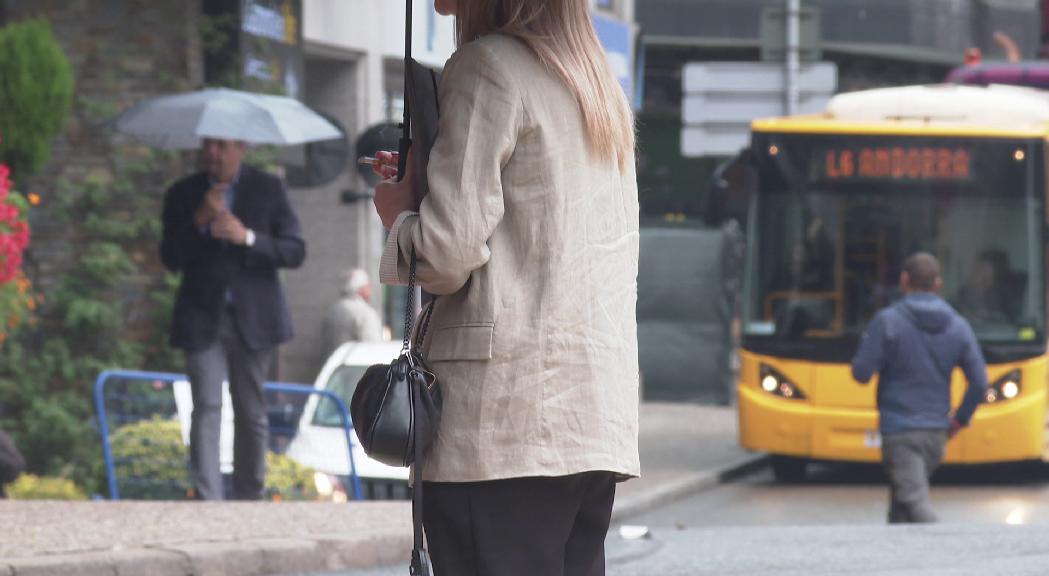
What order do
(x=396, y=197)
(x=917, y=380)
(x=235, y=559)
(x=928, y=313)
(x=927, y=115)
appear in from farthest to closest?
(x=927, y=115), (x=928, y=313), (x=917, y=380), (x=235, y=559), (x=396, y=197)

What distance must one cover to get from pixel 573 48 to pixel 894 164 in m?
11.6

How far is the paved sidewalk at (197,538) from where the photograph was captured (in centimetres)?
697

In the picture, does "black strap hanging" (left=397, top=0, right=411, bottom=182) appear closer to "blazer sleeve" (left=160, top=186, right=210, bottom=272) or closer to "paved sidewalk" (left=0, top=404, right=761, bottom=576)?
"paved sidewalk" (left=0, top=404, right=761, bottom=576)

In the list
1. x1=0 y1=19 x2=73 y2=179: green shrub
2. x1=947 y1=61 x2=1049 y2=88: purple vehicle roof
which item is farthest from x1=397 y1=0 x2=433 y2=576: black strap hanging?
x1=947 y1=61 x2=1049 y2=88: purple vehicle roof

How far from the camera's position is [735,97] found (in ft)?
64.2

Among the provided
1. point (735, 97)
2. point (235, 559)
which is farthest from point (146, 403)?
point (735, 97)

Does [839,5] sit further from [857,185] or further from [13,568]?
[13,568]

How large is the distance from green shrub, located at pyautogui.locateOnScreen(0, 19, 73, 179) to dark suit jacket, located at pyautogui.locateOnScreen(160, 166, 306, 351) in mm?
3298

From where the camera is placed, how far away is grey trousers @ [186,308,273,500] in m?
9.29

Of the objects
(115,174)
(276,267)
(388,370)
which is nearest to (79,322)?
(115,174)

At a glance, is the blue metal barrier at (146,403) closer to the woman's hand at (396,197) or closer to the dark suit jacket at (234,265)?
the dark suit jacket at (234,265)

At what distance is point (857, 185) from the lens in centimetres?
1451

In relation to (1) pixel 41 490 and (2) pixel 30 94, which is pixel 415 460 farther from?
(2) pixel 30 94

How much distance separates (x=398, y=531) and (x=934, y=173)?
7592 mm
